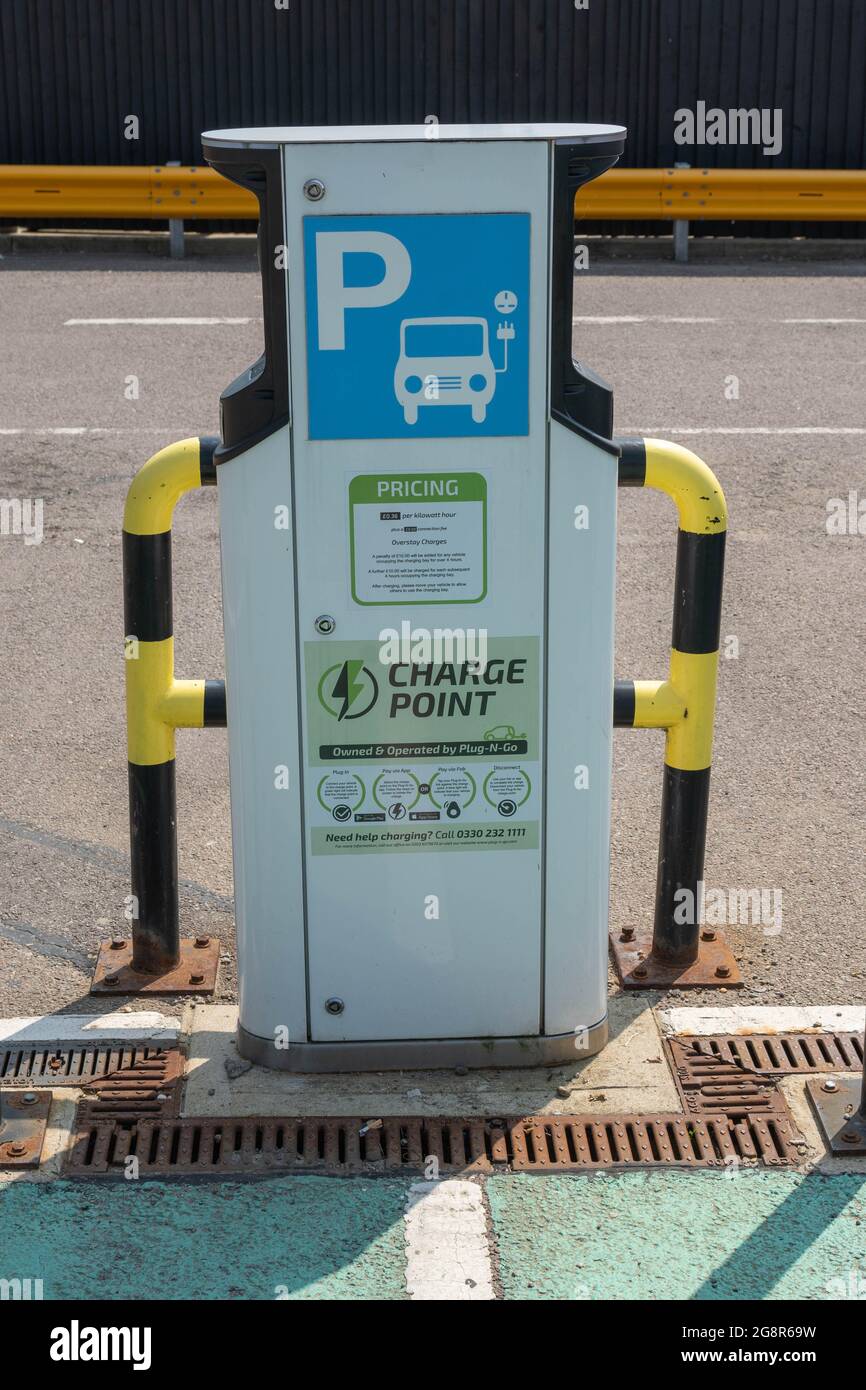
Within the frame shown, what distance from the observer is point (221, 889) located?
4590 mm

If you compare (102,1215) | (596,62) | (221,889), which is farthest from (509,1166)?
(596,62)

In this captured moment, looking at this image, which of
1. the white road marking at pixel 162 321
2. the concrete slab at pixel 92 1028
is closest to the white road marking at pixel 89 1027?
the concrete slab at pixel 92 1028

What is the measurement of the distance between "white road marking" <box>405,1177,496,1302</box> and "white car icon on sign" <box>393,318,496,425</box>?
1.56 meters

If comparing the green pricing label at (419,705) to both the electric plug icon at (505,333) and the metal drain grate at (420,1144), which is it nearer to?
the electric plug icon at (505,333)

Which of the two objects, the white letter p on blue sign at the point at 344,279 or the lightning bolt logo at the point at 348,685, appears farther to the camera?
the lightning bolt logo at the point at 348,685

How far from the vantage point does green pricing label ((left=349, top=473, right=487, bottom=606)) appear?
3.25 m

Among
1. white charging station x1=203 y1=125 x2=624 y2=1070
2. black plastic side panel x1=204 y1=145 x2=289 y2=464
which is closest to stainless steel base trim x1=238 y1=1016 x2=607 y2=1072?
white charging station x1=203 y1=125 x2=624 y2=1070

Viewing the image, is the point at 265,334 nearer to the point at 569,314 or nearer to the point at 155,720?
the point at 569,314

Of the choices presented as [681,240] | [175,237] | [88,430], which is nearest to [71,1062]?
[88,430]

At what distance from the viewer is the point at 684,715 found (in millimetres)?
3918

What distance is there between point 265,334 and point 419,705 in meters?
0.85

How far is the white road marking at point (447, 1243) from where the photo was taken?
3.00 metres

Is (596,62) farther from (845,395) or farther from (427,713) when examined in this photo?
(427,713)

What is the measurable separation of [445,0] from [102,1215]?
12667 millimetres
